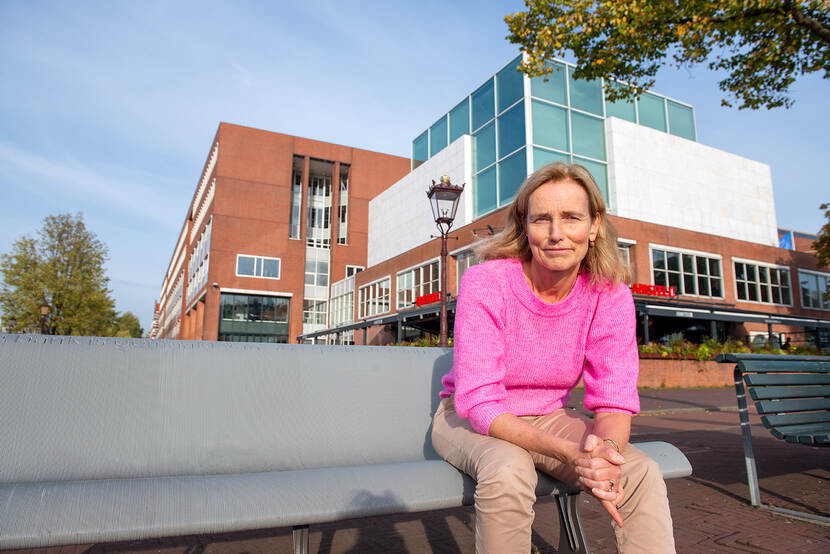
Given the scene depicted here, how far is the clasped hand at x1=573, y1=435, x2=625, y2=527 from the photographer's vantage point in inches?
61.9

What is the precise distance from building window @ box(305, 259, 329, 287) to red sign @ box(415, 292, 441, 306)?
55.0ft

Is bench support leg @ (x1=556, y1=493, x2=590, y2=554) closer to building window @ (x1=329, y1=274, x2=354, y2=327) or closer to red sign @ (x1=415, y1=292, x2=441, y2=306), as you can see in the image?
red sign @ (x1=415, y1=292, x2=441, y2=306)

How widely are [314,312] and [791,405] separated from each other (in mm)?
41165

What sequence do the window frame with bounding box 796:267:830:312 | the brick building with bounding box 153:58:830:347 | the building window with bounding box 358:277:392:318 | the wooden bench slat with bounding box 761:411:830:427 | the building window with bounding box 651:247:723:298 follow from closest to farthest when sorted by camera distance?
the wooden bench slat with bounding box 761:411:830:427 → the brick building with bounding box 153:58:830:347 → the building window with bounding box 651:247:723:298 → the window frame with bounding box 796:267:830:312 → the building window with bounding box 358:277:392:318

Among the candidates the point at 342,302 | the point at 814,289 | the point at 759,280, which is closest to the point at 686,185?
the point at 759,280

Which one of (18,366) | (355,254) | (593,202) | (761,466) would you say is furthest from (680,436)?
(355,254)

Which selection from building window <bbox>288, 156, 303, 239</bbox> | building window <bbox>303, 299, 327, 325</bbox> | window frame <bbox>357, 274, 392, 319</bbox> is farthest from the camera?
building window <bbox>288, 156, 303, 239</bbox>

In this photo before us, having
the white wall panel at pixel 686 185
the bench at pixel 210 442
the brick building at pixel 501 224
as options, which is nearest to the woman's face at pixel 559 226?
the bench at pixel 210 442

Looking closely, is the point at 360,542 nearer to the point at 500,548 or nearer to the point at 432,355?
the point at 432,355

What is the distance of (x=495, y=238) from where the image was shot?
2.26 m

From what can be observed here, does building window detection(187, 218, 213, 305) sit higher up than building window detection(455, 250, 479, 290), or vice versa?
building window detection(187, 218, 213, 305)

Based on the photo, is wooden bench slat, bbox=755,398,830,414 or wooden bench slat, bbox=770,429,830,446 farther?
wooden bench slat, bbox=755,398,830,414

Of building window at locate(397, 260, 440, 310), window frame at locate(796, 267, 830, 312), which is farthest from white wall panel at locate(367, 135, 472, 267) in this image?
window frame at locate(796, 267, 830, 312)

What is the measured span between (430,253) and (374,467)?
26.7 meters
